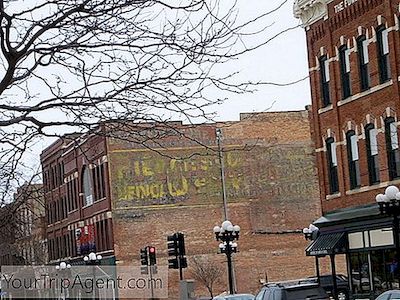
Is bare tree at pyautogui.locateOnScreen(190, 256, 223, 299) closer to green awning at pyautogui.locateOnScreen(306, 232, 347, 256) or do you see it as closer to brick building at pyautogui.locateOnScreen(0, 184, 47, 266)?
green awning at pyautogui.locateOnScreen(306, 232, 347, 256)

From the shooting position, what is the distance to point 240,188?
213 ft

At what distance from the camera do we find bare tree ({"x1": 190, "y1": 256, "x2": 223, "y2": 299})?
61812mm

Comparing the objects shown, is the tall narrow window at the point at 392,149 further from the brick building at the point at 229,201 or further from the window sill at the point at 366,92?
the brick building at the point at 229,201

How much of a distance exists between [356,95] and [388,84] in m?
2.57

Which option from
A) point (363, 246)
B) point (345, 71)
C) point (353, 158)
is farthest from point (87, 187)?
point (363, 246)

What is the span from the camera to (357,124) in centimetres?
3794

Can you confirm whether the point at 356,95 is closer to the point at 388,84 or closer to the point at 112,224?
the point at 388,84

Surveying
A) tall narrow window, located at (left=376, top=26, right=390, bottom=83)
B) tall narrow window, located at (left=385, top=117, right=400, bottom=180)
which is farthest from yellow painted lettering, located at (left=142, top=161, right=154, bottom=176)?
tall narrow window, located at (left=385, top=117, right=400, bottom=180)

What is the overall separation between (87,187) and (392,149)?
39.5 metres

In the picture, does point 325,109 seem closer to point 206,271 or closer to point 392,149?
point 392,149

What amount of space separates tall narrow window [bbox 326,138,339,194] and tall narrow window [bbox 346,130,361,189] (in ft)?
5.15

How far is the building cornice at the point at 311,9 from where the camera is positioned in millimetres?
40213

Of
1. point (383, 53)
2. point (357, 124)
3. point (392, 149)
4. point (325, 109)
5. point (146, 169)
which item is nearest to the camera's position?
point (392, 149)

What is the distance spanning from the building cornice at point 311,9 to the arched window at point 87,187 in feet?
102
